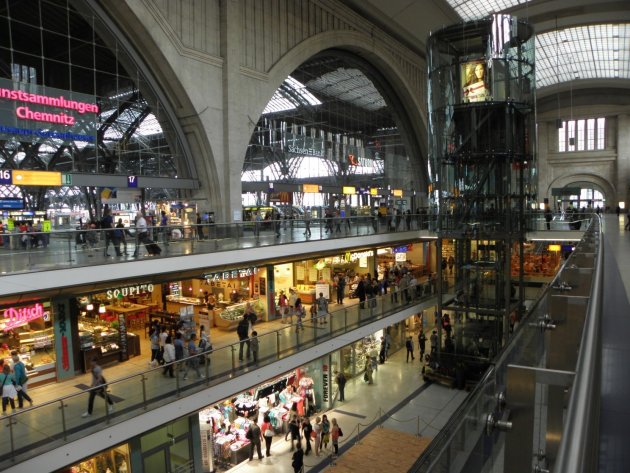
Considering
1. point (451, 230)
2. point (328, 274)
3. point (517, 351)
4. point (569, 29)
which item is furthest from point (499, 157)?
point (569, 29)

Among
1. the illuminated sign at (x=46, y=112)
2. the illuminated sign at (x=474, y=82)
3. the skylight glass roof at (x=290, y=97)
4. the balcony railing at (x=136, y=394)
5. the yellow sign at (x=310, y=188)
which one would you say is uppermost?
the skylight glass roof at (x=290, y=97)

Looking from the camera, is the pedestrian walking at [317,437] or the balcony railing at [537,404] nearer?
the balcony railing at [537,404]

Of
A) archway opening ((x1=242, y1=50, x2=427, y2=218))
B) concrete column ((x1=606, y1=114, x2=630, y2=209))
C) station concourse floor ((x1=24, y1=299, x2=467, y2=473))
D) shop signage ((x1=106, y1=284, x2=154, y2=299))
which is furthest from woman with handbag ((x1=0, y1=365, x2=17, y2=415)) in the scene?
concrete column ((x1=606, y1=114, x2=630, y2=209))

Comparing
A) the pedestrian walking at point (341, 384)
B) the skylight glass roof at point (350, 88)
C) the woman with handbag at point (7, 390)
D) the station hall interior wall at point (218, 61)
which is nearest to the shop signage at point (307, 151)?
the skylight glass roof at point (350, 88)

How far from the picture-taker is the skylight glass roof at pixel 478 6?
33.1m

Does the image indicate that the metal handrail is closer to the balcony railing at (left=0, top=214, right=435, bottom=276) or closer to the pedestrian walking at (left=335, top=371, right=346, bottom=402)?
the balcony railing at (left=0, top=214, right=435, bottom=276)

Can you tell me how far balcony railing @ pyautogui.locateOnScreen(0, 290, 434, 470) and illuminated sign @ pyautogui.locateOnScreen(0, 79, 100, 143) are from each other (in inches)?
405

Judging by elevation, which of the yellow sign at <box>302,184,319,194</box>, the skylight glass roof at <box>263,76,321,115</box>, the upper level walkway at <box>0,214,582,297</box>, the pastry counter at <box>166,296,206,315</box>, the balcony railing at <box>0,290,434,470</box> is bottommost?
the balcony railing at <box>0,290,434,470</box>

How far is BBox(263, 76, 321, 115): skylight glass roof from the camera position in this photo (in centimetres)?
2705

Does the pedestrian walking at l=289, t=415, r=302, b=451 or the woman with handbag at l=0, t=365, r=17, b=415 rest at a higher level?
the woman with handbag at l=0, t=365, r=17, b=415

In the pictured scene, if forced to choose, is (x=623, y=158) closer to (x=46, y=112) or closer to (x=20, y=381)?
(x=46, y=112)

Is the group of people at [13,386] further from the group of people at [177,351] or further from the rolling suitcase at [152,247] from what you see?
the rolling suitcase at [152,247]

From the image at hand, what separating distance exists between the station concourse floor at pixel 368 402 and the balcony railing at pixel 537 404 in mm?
12826

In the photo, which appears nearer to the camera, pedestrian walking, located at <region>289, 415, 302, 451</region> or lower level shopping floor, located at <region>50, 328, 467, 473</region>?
lower level shopping floor, located at <region>50, 328, 467, 473</region>
